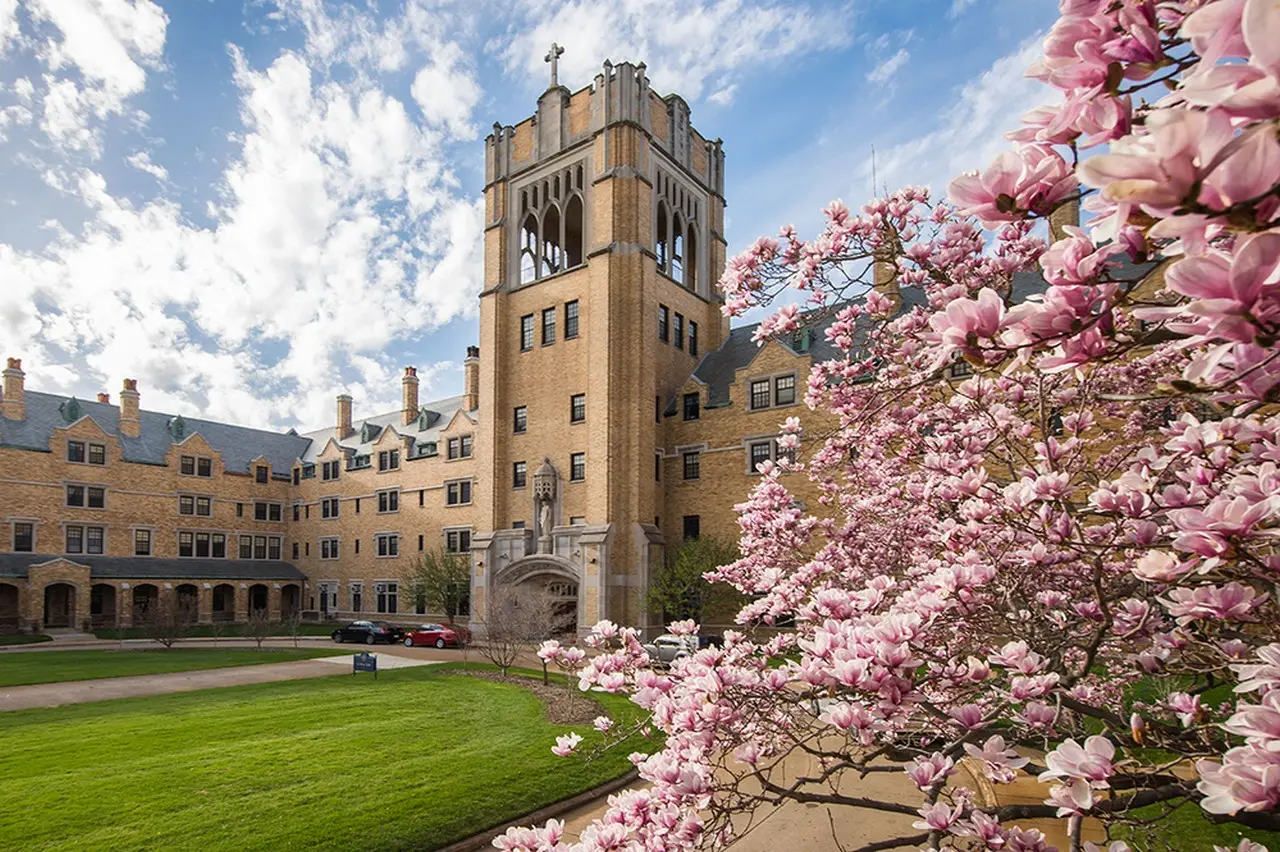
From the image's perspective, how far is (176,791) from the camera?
8961 mm

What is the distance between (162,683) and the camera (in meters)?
18.6

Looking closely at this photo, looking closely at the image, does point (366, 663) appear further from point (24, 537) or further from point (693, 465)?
point (24, 537)

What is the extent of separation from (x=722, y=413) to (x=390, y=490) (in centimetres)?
2176

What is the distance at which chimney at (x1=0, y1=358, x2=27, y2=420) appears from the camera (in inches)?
1436

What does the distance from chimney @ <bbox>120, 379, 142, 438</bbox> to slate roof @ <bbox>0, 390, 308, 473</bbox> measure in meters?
0.35

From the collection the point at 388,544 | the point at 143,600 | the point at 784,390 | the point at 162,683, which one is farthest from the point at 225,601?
the point at 784,390

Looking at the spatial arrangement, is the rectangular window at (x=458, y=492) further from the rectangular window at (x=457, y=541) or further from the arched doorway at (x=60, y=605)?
the arched doorway at (x=60, y=605)

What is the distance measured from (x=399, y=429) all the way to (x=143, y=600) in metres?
15.9

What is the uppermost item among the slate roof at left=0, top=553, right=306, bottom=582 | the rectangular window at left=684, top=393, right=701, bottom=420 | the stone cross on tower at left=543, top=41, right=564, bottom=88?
the stone cross on tower at left=543, top=41, right=564, bottom=88

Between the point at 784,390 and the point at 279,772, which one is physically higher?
the point at 784,390

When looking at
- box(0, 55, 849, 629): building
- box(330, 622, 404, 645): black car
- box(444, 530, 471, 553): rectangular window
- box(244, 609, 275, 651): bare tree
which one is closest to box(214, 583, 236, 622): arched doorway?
box(0, 55, 849, 629): building

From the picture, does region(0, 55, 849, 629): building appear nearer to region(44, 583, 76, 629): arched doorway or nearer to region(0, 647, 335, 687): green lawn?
region(44, 583, 76, 629): arched doorway

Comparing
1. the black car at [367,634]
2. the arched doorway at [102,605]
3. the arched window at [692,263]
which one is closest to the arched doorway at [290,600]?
the arched doorway at [102,605]

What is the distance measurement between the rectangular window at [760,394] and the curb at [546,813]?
18.7 metres
